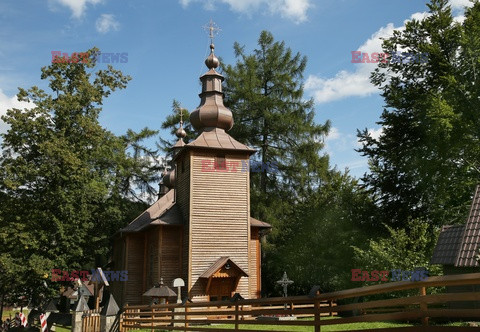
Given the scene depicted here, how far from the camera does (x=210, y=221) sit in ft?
79.8

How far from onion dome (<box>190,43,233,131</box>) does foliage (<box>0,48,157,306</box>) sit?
310 inches

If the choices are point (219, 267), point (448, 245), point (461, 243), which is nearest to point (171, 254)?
point (219, 267)

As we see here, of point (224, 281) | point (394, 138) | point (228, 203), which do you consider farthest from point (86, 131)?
point (394, 138)

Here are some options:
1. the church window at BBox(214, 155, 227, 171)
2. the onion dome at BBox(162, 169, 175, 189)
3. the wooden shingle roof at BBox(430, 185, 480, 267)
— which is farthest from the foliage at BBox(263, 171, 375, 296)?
the wooden shingle roof at BBox(430, 185, 480, 267)

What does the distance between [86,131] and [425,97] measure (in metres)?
20.0

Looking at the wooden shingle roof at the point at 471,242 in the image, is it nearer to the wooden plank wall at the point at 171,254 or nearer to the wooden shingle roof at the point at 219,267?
the wooden shingle roof at the point at 219,267

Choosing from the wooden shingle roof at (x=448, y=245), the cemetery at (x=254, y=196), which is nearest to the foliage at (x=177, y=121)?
the cemetery at (x=254, y=196)

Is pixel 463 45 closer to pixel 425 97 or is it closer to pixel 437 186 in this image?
pixel 425 97

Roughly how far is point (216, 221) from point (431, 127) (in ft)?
37.8

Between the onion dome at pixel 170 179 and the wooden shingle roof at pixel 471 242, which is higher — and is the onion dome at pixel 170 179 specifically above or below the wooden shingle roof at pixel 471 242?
above

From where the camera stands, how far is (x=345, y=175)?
36.3 meters

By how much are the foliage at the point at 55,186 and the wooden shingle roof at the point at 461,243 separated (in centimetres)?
2103

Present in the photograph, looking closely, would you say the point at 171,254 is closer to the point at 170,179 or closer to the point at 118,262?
the point at 118,262

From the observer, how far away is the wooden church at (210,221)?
77.9ft
